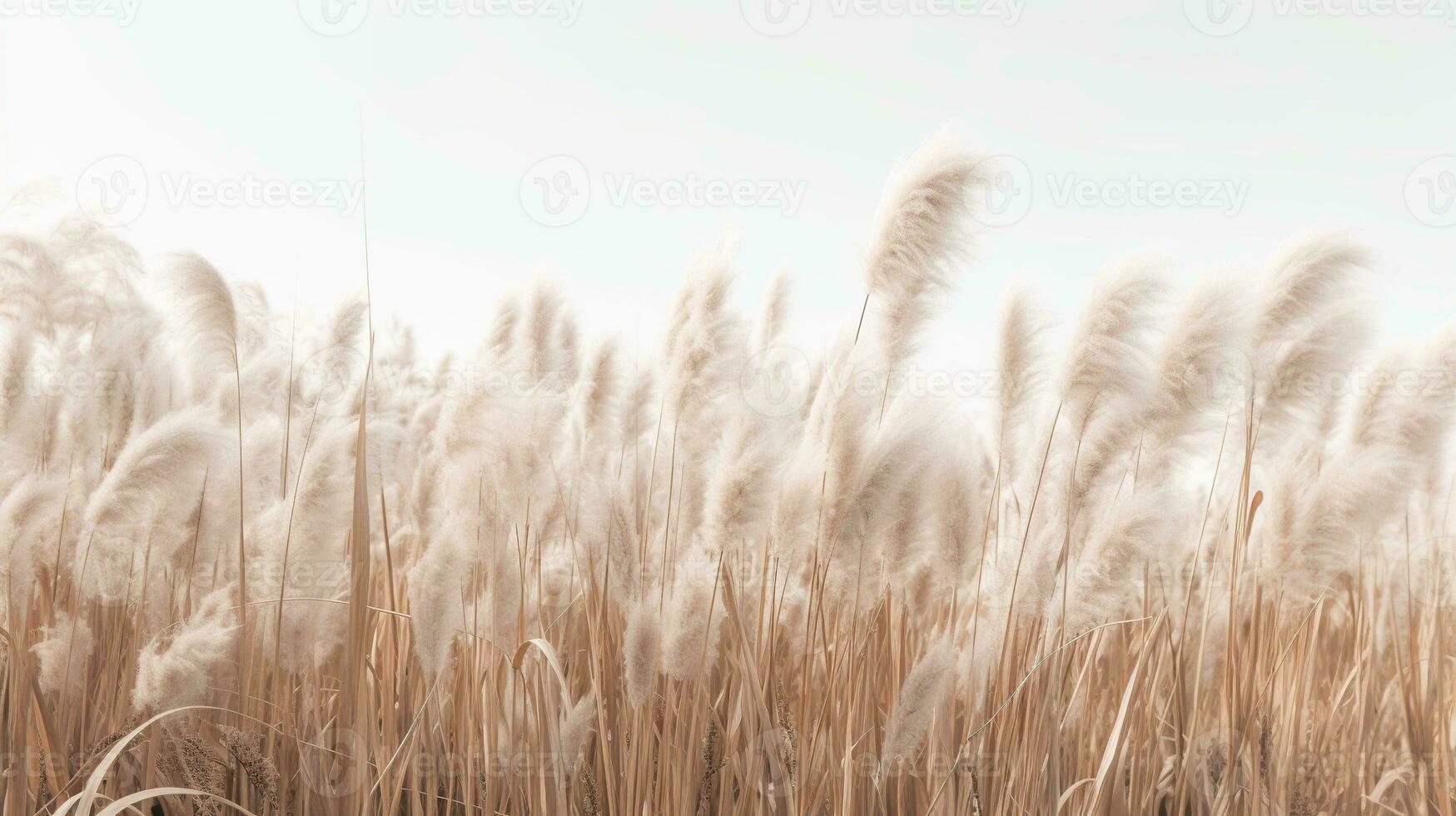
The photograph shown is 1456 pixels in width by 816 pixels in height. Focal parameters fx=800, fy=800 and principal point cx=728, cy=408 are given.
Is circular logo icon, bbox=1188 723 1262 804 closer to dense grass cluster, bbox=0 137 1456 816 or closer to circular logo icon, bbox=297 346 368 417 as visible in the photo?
dense grass cluster, bbox=0 137 1456 816

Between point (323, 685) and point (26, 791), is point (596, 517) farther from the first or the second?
point (26, 791)

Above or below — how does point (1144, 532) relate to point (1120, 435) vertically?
below

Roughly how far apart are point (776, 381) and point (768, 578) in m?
0.52

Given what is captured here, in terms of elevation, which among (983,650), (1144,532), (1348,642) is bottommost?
(1348,642)

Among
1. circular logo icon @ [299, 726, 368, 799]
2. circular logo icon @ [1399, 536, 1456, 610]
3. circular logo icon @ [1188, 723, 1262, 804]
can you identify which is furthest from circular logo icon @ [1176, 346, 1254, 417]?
circular logo icon @ [299, 726, 368, 799]

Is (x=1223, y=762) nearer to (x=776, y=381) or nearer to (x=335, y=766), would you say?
(x=776, y=381)

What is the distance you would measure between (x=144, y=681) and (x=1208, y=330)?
223cm

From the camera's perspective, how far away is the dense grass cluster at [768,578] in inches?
58.7

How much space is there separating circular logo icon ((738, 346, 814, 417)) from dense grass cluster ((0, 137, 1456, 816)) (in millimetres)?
24

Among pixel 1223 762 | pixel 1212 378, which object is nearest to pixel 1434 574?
pixel 1223 762

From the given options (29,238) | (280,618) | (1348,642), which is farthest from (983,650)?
(29,238)

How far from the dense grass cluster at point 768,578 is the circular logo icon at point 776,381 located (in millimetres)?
24

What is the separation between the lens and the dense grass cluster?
149 centimetres

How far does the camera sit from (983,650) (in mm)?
1626
